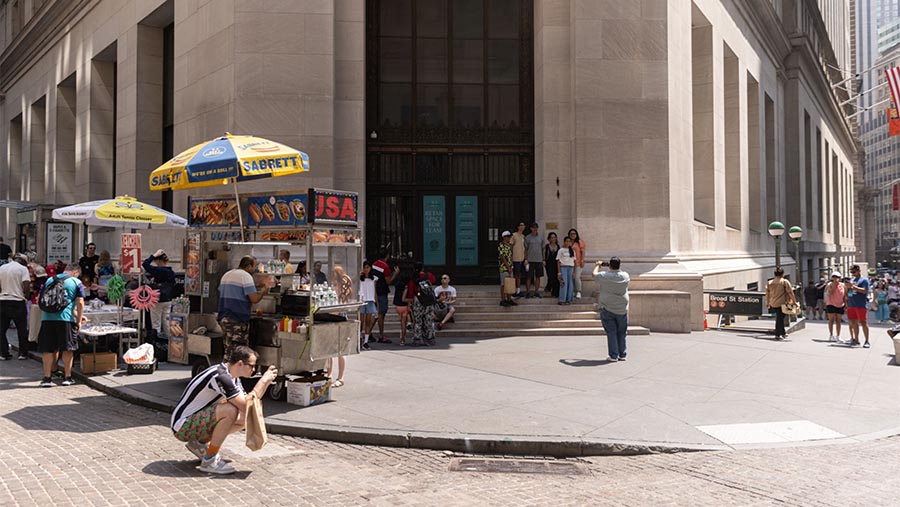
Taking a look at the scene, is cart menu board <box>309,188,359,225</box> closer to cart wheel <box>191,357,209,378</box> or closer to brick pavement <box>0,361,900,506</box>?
cart wheel <box>191,357,209,378</box>

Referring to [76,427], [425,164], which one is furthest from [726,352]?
[76,427]

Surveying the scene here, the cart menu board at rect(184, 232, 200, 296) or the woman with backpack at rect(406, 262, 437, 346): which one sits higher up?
the cart menu board at rect(184, 232, 200, 296)

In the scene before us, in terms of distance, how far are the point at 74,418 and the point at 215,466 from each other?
3337mm

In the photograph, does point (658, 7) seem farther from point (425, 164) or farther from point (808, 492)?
point (808, 492)

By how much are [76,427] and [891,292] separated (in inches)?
1437

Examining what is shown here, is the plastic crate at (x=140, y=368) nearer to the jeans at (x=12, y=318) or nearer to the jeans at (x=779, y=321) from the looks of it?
the jeans at (x=12, y=318)

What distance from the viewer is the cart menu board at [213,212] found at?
415 inches

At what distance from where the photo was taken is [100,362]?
11.6m

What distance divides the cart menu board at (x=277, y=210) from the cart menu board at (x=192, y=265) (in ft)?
3.60

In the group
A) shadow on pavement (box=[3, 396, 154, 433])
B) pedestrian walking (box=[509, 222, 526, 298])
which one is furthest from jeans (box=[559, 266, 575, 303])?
shadow on pavement (box=[3, 396, 154, 433])

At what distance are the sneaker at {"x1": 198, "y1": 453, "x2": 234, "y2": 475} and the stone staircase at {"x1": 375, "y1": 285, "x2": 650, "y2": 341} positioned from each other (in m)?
9.24

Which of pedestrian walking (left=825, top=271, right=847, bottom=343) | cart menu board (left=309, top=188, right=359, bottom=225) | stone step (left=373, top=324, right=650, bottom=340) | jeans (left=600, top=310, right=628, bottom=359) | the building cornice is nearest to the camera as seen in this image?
cart menu board (left=309, top=188, right=359, bottom=225)

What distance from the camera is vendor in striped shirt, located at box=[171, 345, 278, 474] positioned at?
6387 mm

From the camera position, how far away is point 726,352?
1428 centimetres
